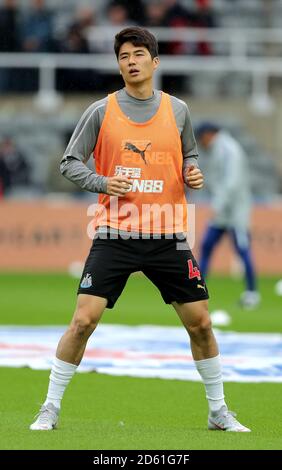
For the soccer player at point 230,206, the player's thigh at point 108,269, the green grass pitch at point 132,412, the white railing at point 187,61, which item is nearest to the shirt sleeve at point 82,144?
the player's thigh at point 108,269

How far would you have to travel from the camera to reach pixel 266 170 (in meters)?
28.2

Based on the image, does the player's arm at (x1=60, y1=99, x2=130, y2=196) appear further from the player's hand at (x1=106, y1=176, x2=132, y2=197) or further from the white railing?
the white railing

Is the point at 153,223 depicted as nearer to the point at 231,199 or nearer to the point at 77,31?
the point at 231,199

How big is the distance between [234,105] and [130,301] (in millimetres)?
11071

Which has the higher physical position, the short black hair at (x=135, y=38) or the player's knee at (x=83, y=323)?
the short black hair at (x=135, y=38)

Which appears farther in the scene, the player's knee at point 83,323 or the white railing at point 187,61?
the white railing at point 187,61

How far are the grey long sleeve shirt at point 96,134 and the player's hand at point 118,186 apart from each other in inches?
1.9

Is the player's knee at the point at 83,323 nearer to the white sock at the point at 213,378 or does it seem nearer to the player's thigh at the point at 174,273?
the player's thigh at the point at 174,273

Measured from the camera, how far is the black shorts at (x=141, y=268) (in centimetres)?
830

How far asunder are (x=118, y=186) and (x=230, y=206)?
398 inches

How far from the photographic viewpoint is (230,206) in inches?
716

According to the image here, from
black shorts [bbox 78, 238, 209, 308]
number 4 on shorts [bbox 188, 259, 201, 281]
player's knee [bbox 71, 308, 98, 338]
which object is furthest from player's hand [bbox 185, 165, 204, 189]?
player's knee [bbox 71, 308, 98, 338]

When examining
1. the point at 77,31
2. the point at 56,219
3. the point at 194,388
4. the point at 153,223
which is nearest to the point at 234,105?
the point at 77,31

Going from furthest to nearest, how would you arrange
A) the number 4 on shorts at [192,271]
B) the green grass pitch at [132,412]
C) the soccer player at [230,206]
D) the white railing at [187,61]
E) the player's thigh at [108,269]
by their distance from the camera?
the white railing at [187,61] < the soccer player at [230,206] < the number 4 on shorts at [192,271] < the player's thigh at [108,269] < the green grass pitch at [132,412]
